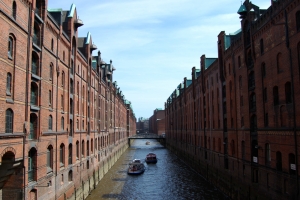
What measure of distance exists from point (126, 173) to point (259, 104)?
31.0 metres

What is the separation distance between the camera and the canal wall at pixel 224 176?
25.2m

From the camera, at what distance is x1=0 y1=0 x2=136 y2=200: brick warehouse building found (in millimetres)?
15859

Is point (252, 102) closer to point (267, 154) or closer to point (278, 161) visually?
point (267, 154)

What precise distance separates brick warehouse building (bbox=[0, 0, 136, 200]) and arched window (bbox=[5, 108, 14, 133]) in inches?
2.1

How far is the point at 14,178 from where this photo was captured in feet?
55.8

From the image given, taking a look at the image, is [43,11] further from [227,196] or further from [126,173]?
[126,173]

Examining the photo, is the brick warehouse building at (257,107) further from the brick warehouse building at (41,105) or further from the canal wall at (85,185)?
the brick warehouse building at (41,105)

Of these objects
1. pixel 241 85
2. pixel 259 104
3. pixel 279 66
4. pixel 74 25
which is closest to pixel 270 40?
pixel 279 66

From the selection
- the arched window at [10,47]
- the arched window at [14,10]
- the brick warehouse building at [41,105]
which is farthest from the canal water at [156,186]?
the arched window at [14,10]

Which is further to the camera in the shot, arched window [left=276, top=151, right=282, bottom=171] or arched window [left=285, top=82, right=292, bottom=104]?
arched window [left=276, top=151, right=282, bottom=171]

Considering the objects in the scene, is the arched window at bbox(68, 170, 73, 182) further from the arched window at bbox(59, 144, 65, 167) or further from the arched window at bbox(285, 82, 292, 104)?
the arched window at bbox(285, 82, 292, 104)

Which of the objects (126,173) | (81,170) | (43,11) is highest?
(43,11)

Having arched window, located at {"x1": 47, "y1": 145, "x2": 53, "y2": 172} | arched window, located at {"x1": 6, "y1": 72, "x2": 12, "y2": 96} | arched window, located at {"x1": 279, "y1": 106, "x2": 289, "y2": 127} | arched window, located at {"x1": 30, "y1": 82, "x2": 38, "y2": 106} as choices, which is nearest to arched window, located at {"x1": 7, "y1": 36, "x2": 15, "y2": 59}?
arched window, located at {"x1": 6, "y1": 72, "x2": 12, "y2": 96}

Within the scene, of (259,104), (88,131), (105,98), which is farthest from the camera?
(105,98)
